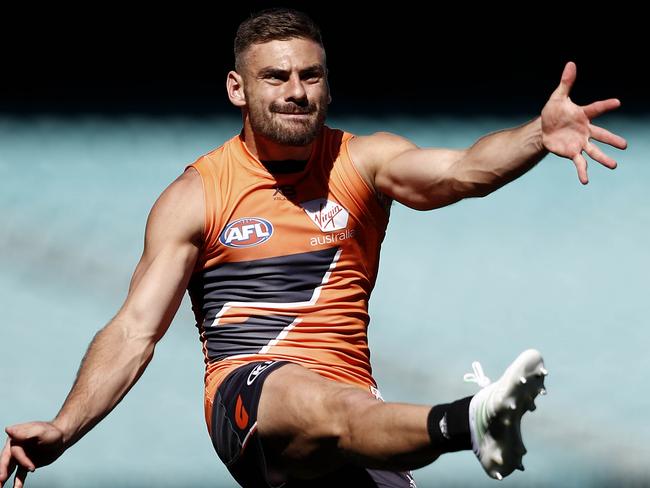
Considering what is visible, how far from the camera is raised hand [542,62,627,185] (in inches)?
143

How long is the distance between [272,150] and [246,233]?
310 mm

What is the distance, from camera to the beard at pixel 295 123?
4.28m

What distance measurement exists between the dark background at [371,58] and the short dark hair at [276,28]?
2.04 meters

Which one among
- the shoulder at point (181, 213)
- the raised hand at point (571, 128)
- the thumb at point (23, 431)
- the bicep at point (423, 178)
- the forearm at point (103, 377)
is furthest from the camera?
the shoulder at point (181, 213)

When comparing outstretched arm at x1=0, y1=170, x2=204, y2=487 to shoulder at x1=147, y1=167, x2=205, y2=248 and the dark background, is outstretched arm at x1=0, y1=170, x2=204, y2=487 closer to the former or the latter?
shoulder at x1=147, y1=167, x2=205, y2=248

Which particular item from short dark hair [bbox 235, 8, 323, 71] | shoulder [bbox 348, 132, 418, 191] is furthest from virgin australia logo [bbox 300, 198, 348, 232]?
short dark hair [bbox 235, 8, 323, 71]

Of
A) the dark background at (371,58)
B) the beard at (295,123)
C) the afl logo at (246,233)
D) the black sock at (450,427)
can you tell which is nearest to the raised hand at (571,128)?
the black sock at (450,427)

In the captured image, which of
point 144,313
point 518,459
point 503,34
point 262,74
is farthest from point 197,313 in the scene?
point 503,34

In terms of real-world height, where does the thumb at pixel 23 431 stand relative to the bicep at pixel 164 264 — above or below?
below

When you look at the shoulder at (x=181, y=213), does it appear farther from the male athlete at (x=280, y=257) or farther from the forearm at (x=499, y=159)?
the forearm at (x=499, y=159)

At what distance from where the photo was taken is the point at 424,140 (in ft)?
20.9

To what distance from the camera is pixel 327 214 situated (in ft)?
14.0

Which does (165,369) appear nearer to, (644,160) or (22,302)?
(22,302)

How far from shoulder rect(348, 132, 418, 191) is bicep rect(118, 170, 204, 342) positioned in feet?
1.65
